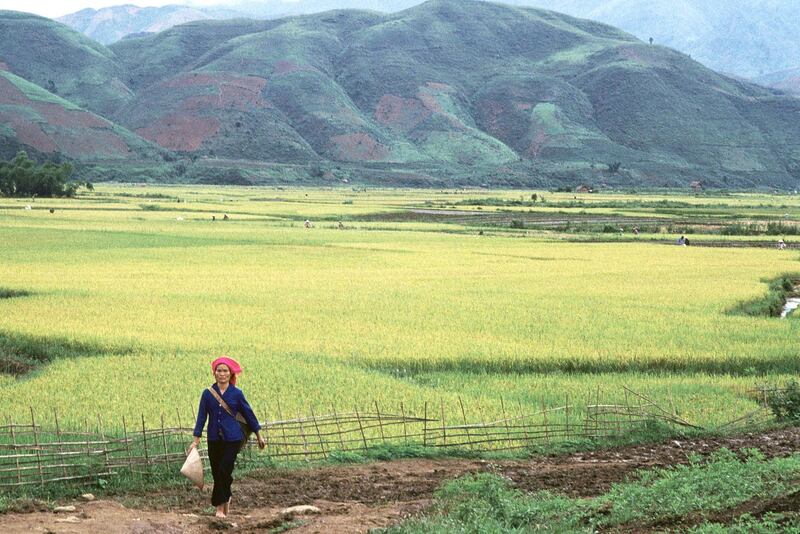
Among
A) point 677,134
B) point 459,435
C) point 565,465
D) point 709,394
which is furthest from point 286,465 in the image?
point 677,134

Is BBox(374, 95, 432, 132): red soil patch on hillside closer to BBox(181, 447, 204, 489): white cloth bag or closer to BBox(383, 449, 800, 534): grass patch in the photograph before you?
BBox(383, 449, 800, 534): grass patch

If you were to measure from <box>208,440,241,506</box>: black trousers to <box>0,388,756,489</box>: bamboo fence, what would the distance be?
75.3 inches

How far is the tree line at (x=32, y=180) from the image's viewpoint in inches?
3600

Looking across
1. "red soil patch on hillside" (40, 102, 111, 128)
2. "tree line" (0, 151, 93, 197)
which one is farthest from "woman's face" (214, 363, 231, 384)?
"red soil patch on hillside" (40, 102, 111, 128)

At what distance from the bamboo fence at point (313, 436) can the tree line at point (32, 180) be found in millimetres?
82249

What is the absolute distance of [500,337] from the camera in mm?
21922

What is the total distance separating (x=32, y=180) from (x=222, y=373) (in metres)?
88.3

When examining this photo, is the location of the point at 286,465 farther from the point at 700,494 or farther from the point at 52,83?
the point at 52,83

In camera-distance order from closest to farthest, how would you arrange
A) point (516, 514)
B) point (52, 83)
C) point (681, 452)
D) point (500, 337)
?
point (516, 514) < point (681, 452) < point (500, 337) < point (52, 83)

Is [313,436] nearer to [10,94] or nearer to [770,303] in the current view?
[770,303]

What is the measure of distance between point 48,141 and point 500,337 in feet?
436

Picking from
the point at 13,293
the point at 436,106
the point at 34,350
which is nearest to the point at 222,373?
the point at 34,350

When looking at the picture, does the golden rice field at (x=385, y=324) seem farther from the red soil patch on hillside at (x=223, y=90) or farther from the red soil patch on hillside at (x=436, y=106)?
the red soil patch on hillside at (x=436, y=106)

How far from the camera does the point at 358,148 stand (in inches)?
6801
